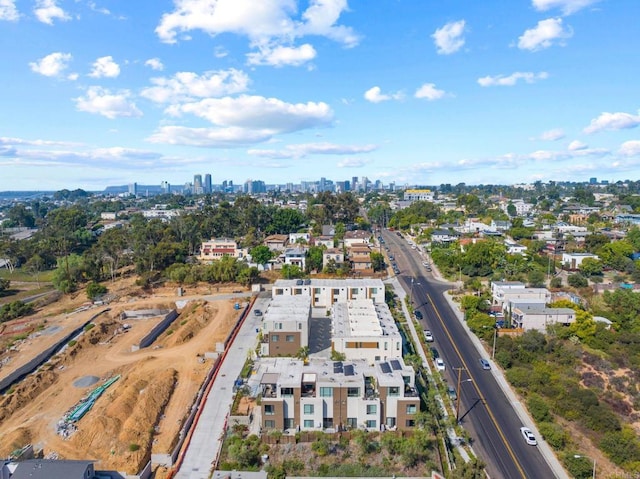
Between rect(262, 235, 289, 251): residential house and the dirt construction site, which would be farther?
rect(262, 235, 289, 251): residential house

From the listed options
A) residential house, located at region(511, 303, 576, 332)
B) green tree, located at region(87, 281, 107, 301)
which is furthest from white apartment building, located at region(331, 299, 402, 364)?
green tree, located at region(87, 281, 107, 301)

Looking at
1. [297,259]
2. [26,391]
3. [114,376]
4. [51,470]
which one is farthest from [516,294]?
[26,391]

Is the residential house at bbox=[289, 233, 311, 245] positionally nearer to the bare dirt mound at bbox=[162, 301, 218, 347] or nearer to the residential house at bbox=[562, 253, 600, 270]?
the bare dirt mound at bbox=[162, 301, 218, 347]

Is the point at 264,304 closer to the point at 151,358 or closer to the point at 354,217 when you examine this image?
the point at 151,358

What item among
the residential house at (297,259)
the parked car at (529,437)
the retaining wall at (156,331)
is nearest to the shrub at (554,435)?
the parked car at (529,437)

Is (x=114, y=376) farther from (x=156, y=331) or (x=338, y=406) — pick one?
(x=338, y=406)

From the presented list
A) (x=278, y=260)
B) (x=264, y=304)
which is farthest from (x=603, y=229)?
(x=264, y=304)

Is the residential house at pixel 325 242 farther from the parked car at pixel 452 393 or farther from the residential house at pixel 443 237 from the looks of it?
the parked car at pixel 452 393
